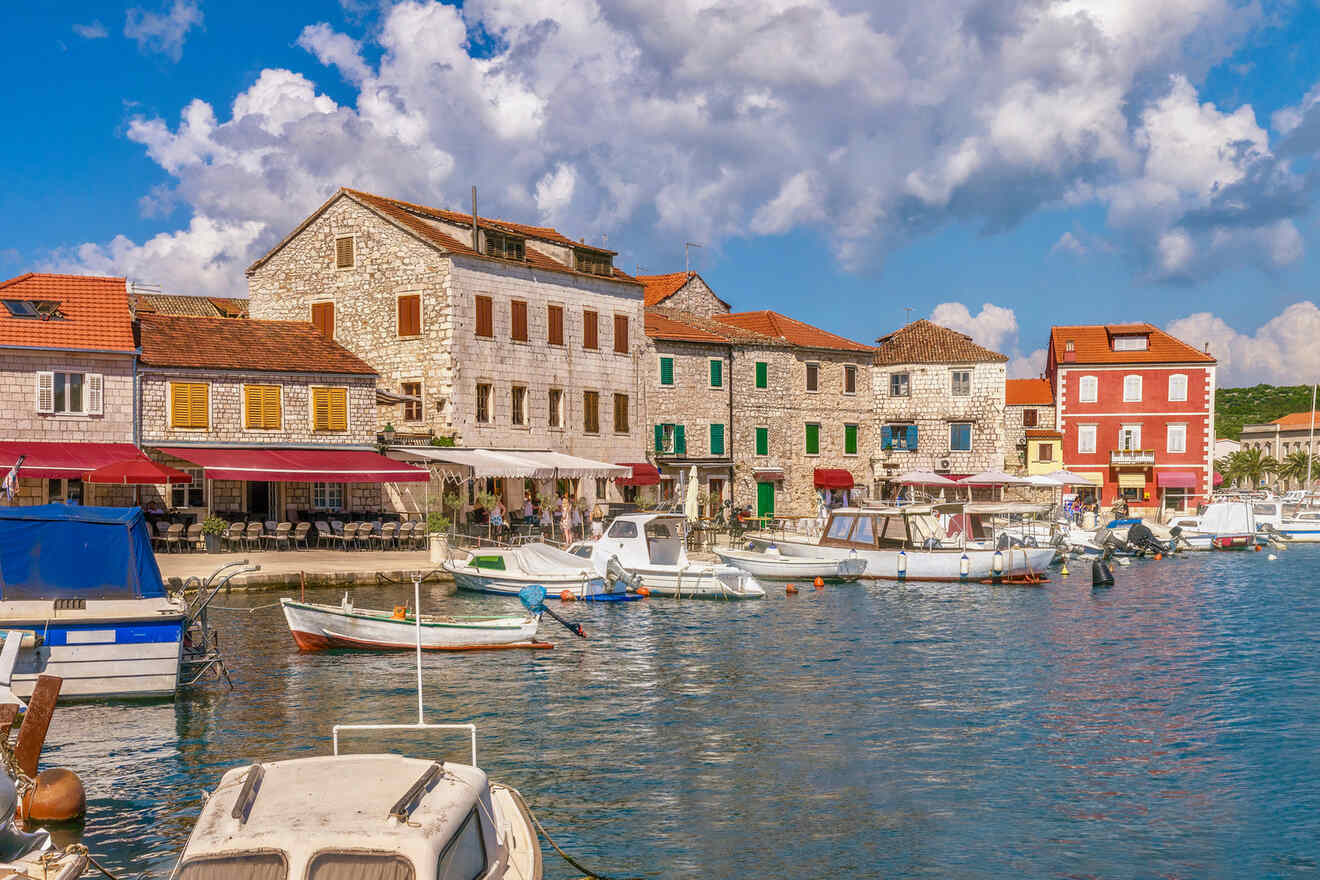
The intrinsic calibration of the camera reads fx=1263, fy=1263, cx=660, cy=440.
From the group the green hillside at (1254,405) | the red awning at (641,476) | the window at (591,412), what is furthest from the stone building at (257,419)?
the green hillside at (1254,405)

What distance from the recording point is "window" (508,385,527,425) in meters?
44.9

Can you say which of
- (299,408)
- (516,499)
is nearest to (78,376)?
(299,408)

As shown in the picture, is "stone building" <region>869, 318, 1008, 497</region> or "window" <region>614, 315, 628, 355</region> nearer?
"window" <region>614, 315, 628, 355</region>

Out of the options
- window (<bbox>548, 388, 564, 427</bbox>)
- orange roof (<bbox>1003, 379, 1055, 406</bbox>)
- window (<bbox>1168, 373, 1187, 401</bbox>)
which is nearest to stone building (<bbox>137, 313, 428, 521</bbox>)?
window (<bbox>548, 388, 564, 427</bbox>)

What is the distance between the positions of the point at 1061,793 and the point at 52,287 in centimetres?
3320

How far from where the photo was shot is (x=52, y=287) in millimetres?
37156

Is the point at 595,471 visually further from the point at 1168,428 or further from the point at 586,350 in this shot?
the point at 1168,428

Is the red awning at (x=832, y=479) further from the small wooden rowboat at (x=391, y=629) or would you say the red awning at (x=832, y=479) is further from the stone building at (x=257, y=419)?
the small wooden rowboat at (x=391, y=629)

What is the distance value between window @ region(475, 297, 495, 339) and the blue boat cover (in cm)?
2597

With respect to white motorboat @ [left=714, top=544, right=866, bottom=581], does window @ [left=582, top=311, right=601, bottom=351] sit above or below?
above

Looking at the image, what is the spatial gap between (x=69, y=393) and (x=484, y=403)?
533 inches

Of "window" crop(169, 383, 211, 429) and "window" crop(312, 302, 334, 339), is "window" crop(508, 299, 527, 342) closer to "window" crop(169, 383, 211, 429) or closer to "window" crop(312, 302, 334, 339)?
"window" crop(312, 302, 334, 339)

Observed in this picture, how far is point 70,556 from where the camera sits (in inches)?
704

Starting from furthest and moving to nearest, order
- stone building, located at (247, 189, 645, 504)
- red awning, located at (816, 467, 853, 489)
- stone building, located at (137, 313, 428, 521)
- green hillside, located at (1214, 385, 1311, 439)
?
1. green hillside, located at (1214, 385, 1311, 439)
2. red awning, located at (816, 467, 853, 489)
3. stone building, located at (247, 189, 645, 504)
4. stone building, located at (137, 313, 428, 521)
